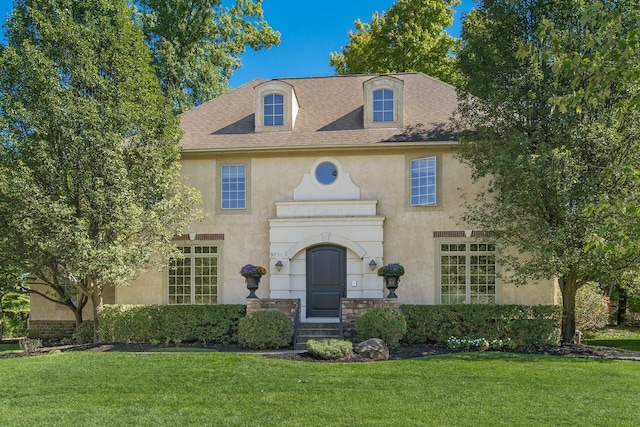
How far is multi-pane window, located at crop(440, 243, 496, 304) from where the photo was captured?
15.6 meters

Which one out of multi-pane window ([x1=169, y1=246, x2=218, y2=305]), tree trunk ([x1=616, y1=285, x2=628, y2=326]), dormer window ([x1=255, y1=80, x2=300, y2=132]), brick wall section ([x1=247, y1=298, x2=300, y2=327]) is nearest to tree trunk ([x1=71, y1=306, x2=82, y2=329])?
multi-pane window ([x1=169, y1=246, x2=218, y2=305])

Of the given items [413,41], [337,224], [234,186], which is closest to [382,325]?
[337,224]

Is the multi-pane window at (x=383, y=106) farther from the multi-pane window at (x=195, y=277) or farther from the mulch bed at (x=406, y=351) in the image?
the mulch bed at (x=406, y=351)

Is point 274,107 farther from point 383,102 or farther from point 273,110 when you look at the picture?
point 383,102

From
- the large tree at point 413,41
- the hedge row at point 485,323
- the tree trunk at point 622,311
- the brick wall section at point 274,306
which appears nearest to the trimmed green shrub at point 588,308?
the hedge row at point 485,323

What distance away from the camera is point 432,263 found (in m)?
15.8

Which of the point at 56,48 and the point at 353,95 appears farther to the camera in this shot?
the point at 353,95

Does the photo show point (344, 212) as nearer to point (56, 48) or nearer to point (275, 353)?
point (275, 353)

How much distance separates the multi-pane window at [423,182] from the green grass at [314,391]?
17.9 ft

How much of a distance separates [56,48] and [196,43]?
42.4 ft

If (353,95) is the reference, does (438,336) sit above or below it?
below

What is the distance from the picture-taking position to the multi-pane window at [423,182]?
52.1 feet

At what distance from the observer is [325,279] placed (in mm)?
16031

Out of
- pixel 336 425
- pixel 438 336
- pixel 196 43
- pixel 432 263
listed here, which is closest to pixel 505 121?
pixel 432 263
